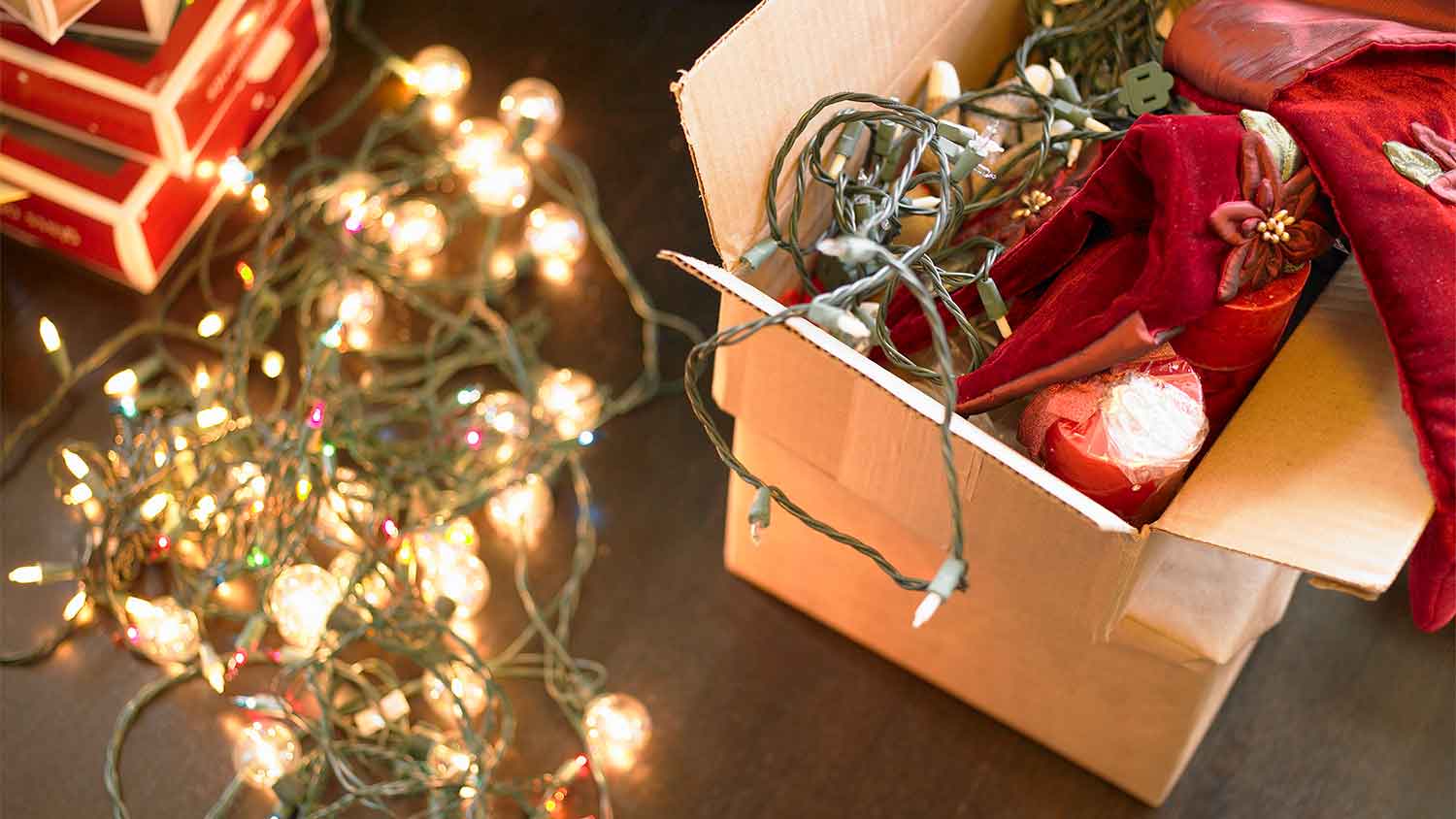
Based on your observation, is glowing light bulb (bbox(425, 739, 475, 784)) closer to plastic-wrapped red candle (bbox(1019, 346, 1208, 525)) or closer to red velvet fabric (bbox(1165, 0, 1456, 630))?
plastic-wrapped red candle (bbox(1019, 346, 1208, 525))

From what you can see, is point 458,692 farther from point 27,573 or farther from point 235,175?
point 235,175

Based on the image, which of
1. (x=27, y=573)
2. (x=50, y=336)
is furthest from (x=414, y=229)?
(x=27, y=573)

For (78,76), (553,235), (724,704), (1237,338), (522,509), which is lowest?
(724,704)

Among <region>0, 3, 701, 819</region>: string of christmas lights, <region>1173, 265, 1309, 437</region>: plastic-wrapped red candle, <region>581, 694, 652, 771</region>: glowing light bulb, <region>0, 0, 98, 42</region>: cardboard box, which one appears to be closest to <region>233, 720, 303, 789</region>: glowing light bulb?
<region>0, 3, 701, 819</region>: string of christmas lights

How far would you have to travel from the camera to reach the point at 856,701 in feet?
3.61

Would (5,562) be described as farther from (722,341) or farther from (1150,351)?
(1150,351)

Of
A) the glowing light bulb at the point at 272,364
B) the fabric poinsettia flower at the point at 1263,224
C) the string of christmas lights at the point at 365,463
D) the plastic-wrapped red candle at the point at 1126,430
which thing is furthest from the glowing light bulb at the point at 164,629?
the fabric poinsettia flower at the point at 1263,224

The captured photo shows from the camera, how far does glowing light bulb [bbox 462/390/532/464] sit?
114 centimetres

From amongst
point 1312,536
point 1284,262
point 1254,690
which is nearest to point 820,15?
point 1284,262

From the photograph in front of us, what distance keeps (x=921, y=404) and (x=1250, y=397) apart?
0.24m

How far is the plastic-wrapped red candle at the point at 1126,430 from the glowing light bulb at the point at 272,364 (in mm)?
676

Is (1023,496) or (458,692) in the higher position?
(1023,496)

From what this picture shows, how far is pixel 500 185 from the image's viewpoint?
123cm

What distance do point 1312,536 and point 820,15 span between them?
0.43 meters
